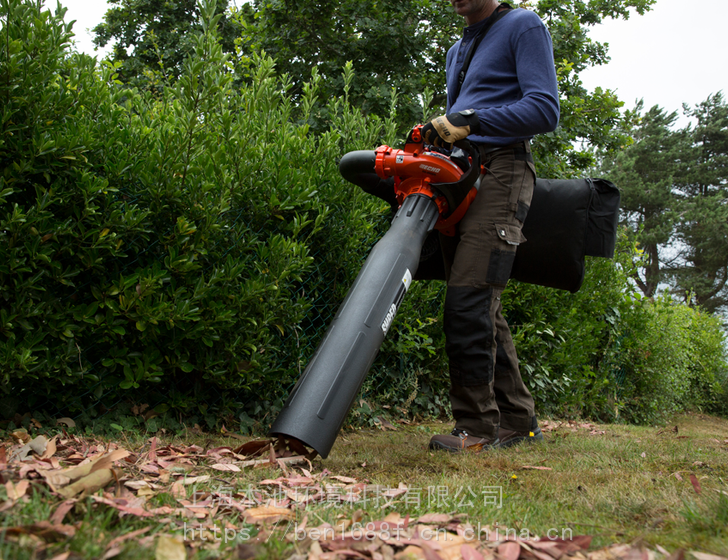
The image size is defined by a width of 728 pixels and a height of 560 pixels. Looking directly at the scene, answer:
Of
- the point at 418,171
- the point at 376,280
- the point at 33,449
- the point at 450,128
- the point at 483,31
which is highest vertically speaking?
the point at 483,31

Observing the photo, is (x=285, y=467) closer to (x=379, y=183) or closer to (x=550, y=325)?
(x=379, y=183)

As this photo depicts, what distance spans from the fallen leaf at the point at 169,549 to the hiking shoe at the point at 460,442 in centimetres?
162

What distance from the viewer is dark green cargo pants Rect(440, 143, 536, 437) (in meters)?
2.46

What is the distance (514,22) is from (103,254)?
226 cm

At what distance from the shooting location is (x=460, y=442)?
8.03ft

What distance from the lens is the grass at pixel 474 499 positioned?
42.4 inches

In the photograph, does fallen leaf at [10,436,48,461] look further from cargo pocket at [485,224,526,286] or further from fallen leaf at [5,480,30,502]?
cargo pocket at [485,224,526,286]

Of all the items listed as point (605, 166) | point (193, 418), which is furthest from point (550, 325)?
point (605, 166)

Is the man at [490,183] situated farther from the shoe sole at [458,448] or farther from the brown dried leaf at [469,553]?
the brown dried leaf at [469,553]

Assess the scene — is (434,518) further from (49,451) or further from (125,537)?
(49,451)

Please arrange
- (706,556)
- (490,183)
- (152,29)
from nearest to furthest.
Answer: (706,556) → (490,183) → (152,29)

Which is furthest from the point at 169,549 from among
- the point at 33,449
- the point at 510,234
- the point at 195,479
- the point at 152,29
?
the point at 152,29

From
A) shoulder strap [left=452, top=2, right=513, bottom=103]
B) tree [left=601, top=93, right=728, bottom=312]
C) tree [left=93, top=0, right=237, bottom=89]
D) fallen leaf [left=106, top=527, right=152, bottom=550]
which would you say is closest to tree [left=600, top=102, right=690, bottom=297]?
tree [left=601, top=93, right=728, bottom=312]

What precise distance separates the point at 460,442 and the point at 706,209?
32808mm
